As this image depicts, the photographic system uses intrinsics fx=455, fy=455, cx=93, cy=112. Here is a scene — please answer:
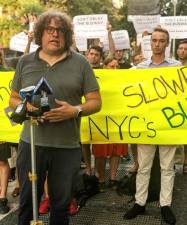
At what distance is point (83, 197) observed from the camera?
4855 mm

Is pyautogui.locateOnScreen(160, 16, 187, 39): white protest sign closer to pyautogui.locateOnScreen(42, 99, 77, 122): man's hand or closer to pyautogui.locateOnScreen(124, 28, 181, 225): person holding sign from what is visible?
pyautogui.locateOnScreen(124, 28, 181, 225): person holding sign

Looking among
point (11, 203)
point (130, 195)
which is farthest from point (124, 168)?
point (11, 203)

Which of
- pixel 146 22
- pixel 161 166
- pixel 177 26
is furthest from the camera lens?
pixel 146 22

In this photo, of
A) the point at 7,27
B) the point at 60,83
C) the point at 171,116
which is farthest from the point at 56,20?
the point at 7,27

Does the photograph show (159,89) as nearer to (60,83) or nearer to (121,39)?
(60,83)

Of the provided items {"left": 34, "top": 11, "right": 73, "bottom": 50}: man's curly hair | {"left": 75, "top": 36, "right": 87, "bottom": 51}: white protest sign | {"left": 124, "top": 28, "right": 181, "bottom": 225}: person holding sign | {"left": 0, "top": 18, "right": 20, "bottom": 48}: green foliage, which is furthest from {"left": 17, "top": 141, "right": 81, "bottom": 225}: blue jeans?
{"left": 0, "top": 18, "right": 20, "bottom": 48}: green foliage

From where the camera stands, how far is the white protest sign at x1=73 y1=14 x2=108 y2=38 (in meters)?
6.61

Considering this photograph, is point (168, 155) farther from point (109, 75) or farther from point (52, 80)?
point (52, 80)

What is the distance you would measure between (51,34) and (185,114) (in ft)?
6.02

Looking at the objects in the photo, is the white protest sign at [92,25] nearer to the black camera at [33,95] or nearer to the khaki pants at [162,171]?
the khaki pants at [162,171]

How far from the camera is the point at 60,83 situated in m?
3.11

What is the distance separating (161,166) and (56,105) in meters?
1.54

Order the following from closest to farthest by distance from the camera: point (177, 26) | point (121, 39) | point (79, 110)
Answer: point (79, 110)
point (177, 26)
point (121, 39)

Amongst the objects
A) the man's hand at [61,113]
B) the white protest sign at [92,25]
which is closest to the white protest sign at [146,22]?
the white protest sign at [92,25]
